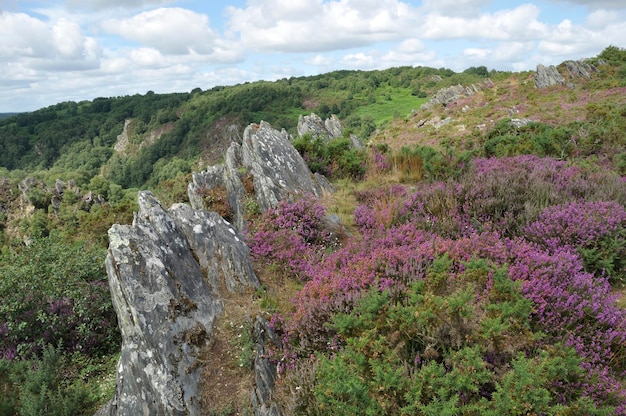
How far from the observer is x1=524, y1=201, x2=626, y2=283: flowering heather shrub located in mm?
6028

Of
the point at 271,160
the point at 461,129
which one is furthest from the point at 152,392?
the point at 461,129

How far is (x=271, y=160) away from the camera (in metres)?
11.2

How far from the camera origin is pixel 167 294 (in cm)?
608

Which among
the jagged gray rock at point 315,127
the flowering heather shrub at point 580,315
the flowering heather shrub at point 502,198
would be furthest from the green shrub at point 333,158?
the flowering heather shrub at point 580,315

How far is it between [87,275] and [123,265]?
3.74 metres

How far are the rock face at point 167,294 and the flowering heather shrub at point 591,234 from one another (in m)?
5.34

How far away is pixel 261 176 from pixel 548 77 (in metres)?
45.5

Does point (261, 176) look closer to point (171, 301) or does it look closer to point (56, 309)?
point (171, 301)

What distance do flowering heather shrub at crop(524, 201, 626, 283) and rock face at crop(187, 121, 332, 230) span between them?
6.00m

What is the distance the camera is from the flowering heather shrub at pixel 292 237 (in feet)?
25.0

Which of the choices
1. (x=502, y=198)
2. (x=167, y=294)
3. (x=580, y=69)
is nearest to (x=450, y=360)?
(x=167, y=294)

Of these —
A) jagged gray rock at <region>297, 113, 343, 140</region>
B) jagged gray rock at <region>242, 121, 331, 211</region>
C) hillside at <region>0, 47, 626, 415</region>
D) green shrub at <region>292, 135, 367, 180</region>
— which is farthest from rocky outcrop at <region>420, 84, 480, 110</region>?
jagged gray rock at <region>242, 121, 331, 211</region>

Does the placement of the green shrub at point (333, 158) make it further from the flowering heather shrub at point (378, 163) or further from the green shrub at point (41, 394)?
the green shrub at point (41, 394)

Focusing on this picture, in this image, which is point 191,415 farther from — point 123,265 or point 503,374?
point 503,374
